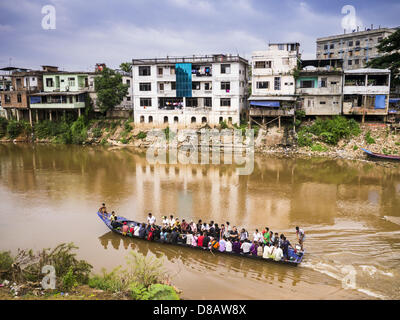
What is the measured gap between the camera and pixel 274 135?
128ft

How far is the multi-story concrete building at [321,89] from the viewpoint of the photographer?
38562 mm

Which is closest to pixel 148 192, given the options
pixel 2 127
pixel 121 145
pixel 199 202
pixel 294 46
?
pixel 199 202

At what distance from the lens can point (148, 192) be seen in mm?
24781

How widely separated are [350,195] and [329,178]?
4356 mm

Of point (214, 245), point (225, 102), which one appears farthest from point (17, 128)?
point (214, 245)

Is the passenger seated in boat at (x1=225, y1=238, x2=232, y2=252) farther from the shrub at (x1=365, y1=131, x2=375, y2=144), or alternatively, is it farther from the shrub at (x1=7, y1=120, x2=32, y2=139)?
the shrub at (x1=7, y1=120, x2=32, y2=139)

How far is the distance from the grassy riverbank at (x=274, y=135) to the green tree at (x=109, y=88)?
2.95m

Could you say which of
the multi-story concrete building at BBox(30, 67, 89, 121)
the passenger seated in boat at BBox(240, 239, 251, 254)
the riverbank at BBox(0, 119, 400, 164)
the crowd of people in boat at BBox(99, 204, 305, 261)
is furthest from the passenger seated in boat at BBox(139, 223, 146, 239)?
the multi-story concrete building at BBox(30, 67, 89, 121)

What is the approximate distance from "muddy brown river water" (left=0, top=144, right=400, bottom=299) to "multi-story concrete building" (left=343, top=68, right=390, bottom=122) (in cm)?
840

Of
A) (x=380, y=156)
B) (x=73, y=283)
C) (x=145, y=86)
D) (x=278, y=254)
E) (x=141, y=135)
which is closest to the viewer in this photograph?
(x=73, y=283)

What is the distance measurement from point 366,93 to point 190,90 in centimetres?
2017

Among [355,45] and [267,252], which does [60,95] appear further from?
[355,45]

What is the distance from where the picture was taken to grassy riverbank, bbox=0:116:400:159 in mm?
34938

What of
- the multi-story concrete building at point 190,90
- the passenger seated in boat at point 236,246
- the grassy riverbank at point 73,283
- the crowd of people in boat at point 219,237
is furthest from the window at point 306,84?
the grassy riverbank at point 73,283
